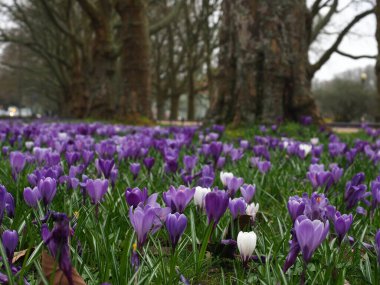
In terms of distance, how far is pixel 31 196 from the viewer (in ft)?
5.29

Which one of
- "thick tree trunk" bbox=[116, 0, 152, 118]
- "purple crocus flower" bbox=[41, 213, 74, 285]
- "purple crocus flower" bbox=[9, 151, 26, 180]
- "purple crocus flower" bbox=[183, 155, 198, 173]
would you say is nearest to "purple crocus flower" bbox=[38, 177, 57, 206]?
"purple crocus flower" bbox=[41, 213, 74, 285]

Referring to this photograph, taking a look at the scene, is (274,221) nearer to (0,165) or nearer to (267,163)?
(267,163)

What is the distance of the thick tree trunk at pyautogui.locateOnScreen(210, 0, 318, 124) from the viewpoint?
7062mm

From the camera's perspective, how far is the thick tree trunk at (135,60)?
1412 centimetres

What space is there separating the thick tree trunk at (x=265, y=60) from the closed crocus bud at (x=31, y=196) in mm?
5731

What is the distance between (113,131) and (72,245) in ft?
17.6

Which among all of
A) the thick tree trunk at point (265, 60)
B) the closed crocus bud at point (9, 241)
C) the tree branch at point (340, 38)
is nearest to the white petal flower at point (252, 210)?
the closed crocus bud at point (9, 241)

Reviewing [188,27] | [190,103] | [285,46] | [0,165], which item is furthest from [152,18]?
[0,165]

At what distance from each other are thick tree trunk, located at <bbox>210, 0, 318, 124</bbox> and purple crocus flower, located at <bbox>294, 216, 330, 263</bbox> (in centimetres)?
604

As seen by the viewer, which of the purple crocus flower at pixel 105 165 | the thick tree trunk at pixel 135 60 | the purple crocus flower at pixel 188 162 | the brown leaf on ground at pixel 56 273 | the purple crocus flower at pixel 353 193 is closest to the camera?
the brown leaf on ground at pixel 56 273

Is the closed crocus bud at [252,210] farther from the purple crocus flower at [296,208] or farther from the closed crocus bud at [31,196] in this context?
the closed crocus bud at [31,196]

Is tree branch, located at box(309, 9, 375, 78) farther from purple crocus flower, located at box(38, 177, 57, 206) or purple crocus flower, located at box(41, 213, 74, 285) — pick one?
purple crocus flower, located at box(41, 213, 74, 285)

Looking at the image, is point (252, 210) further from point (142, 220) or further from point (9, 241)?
point (9, 241)

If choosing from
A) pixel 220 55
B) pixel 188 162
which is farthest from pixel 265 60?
pixel 188 162
